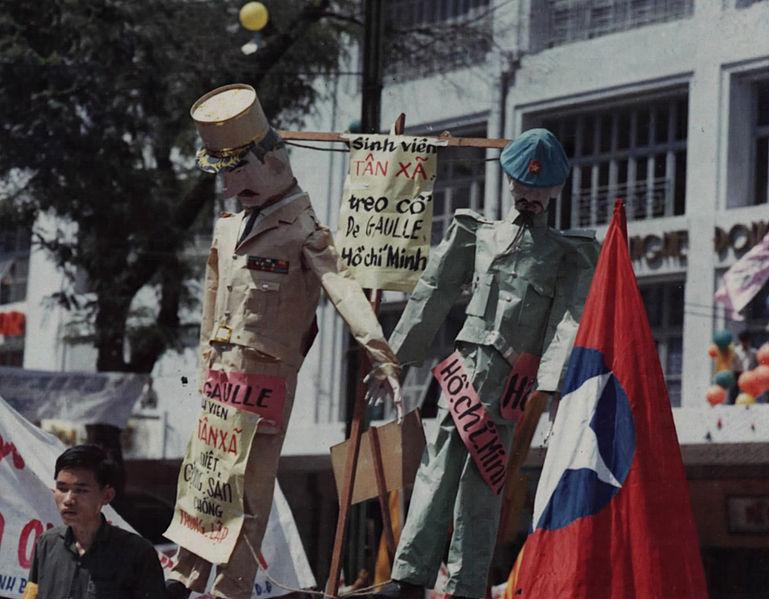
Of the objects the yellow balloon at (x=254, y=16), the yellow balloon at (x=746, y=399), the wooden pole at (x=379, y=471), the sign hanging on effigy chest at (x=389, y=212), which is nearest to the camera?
the wooden pole at (x=379, y=471)

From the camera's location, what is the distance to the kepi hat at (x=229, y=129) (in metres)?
6.37

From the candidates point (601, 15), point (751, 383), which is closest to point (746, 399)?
point (751, 383)

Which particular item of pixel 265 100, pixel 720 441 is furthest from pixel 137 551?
pixel 265 100

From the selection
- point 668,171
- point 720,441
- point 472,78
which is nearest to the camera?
point 720,441

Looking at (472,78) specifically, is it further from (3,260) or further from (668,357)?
(3,260)

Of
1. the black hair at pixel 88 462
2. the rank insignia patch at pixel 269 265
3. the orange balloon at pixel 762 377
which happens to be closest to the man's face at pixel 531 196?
the rank insignia patch at pixel 269 265

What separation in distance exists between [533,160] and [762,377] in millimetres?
8804

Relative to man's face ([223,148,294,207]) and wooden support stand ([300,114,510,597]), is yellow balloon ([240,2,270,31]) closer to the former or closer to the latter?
wooden support stand ([300,114,510,597])

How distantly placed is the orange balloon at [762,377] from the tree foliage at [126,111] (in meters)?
4.92

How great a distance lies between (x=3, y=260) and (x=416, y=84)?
25.7ft

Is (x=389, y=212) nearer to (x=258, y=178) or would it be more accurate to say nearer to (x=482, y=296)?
(x=482, y=296)

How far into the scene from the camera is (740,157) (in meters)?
17.5

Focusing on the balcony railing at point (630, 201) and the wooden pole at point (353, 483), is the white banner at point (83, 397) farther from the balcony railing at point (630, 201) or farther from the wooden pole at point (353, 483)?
the wooden pole at point (353, 483)

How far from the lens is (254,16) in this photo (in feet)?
53.1
